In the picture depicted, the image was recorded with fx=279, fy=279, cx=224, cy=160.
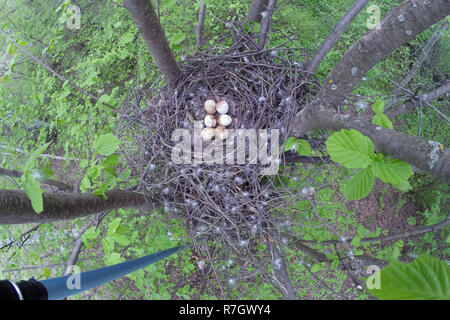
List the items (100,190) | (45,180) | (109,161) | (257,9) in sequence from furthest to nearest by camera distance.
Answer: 1. (257,9)
2. (45,180)
3. (109,161)
4. (100,190)

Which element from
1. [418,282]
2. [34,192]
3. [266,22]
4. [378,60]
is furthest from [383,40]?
[34,192]

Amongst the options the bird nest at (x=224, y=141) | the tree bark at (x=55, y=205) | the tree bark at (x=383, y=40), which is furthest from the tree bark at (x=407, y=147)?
the tree bark at (x=55, y=205)

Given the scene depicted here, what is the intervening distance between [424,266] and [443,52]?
312cm

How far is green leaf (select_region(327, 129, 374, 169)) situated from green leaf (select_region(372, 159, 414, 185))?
3 centimetres

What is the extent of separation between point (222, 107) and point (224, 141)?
0.65ft

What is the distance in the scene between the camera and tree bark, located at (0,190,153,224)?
72cm

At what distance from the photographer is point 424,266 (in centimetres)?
46

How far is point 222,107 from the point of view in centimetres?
162

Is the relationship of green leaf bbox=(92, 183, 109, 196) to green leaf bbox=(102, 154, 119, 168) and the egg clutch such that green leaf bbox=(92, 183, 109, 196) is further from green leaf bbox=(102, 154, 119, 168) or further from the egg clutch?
the egg clutch

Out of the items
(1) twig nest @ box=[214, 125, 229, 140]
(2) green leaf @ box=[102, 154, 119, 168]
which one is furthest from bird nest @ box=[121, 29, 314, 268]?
(2) green leaf @ box=[102, 154, 119, 168]

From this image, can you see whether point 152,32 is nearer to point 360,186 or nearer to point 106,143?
point 106,143
